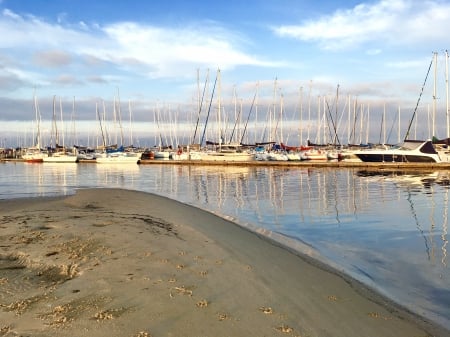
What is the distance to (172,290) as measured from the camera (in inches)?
280

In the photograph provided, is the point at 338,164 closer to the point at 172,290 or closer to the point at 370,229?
the point at 370,229

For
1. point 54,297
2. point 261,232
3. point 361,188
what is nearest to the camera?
point 54,297

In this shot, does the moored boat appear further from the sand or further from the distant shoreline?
the sand

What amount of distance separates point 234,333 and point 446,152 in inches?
2779

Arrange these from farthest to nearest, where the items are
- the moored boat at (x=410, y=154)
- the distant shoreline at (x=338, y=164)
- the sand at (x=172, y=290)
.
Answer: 1. the moored boat at (x=410, y=154)
2. the distant shoreline at (x=338, y=164)
3. the sand at (x=172, y=290)

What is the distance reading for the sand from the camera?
5773 millimetres

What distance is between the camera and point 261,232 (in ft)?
51.8

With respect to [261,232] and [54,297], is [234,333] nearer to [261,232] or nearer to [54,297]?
[54,297]

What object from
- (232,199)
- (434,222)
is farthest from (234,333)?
(232,199)

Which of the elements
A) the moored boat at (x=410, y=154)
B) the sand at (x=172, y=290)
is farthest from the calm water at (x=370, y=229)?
the moored boat at (x=410, y=154)

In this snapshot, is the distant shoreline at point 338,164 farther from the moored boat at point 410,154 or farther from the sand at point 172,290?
the sand at point 172,290

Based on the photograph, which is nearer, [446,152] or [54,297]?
[54,297]

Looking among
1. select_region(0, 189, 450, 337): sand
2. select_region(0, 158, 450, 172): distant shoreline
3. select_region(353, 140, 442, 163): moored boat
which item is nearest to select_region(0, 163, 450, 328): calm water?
select_region(0, 189, 450, 337): sand

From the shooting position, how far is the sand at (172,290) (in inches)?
227
